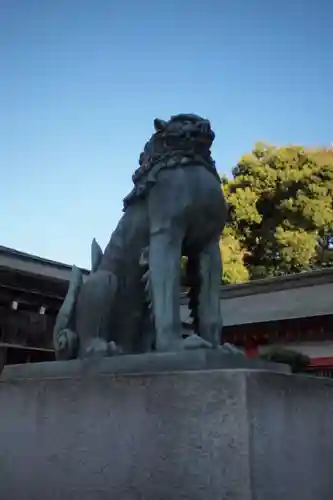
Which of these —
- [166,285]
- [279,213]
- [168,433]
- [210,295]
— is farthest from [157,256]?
[279,213]

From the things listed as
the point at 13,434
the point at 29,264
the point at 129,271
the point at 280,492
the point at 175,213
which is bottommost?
the point at 280,492

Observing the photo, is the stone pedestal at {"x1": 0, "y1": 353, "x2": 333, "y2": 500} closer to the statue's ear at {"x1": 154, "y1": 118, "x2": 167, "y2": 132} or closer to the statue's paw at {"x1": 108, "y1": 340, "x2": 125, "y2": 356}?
the statue's paw at {"x1": 108, "y1": 340, "x2": 125, "y2": 356}

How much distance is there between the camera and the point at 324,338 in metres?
12.6

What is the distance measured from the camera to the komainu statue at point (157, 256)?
8.17 ft

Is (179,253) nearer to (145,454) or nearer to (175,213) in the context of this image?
(175,213)

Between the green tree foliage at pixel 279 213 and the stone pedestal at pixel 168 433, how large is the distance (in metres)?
13.8

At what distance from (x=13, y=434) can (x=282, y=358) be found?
24.7ft

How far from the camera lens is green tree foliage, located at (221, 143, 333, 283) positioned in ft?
53.8

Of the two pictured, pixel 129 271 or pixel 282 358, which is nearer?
pixel 129 271

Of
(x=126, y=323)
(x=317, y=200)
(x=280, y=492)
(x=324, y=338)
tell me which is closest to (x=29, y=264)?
(x=324, y=338)

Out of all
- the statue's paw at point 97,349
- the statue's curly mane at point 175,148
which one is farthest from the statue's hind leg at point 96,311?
the statue's curly mane at point 175,148

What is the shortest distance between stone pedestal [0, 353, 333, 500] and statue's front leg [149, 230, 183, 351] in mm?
182

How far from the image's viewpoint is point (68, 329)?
107 inches

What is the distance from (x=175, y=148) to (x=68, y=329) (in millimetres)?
928
